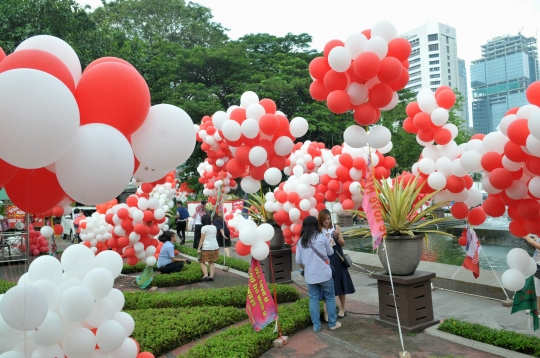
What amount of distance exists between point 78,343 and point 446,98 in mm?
5165

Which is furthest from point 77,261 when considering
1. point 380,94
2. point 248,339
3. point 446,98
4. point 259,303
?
point 446,98

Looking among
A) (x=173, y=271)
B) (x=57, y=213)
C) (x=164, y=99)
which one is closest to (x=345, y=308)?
(x=173, y=271)

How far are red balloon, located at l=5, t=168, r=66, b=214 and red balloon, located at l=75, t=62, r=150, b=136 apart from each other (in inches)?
27.9

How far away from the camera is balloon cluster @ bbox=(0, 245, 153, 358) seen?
242 centimetres

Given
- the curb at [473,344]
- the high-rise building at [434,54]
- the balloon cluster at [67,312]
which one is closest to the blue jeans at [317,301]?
the curb at [473,344]

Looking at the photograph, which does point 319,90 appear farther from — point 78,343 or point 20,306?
point 20,306

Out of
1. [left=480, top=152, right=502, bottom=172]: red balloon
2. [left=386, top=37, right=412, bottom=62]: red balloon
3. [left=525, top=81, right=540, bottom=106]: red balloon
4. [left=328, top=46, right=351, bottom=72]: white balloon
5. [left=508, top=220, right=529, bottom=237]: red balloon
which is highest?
[left=386, top=37, right=412, bottom=62]: red balloon

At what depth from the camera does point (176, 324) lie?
5469mm

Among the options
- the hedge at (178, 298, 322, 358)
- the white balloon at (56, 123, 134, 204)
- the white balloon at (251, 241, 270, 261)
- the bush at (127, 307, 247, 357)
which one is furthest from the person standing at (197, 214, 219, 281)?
the white balloon at (56, 123, 134, 204)

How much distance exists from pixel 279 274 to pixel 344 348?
12.3ft

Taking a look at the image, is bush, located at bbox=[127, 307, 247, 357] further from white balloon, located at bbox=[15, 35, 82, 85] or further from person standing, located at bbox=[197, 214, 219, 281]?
white balloon, located at bbox=[15, 35, 82, 85]

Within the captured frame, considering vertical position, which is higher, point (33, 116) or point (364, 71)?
point (364, 71)

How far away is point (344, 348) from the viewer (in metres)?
4.88

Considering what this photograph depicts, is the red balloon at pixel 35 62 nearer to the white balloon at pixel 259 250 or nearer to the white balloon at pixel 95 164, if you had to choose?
the white balloon at pixel 95 164
